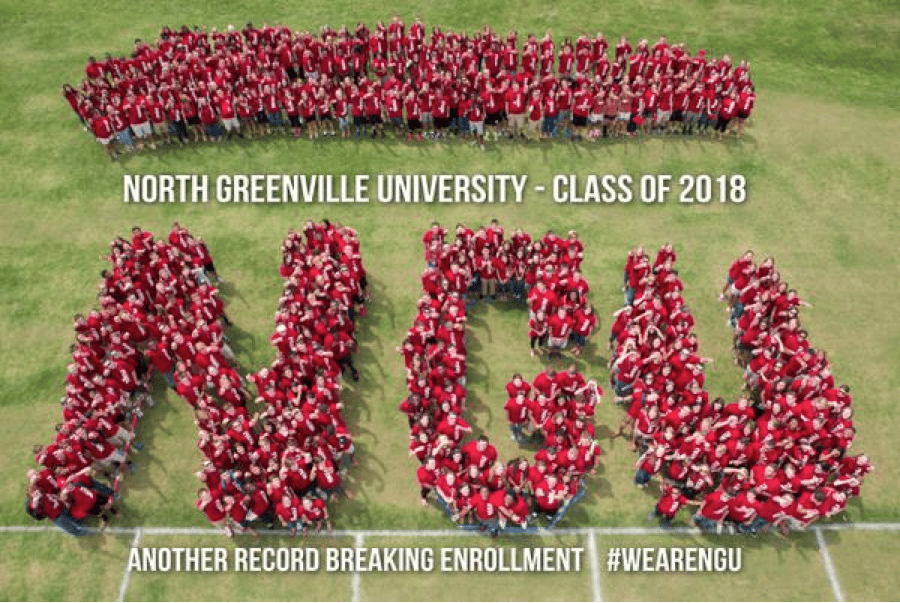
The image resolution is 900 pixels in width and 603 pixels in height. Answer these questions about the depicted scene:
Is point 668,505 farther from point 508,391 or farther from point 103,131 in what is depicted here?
point 103,131

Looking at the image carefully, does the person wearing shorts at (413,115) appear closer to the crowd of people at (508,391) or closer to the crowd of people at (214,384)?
the crowd of people at (508,391)

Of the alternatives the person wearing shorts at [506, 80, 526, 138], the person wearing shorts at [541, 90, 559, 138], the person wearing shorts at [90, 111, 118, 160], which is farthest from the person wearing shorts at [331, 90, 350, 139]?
the person wearing shorts at [90, 111, 118, 160]

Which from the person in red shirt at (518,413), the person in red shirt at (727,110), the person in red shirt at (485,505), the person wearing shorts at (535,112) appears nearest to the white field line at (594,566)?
the person in red shirt at (485,505)

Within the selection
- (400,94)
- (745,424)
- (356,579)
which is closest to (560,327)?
(745,424)

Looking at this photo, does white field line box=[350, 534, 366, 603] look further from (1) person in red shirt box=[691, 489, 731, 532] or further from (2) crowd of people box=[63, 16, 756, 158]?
(2) crowd of people box=[63, 16, 756, 158]

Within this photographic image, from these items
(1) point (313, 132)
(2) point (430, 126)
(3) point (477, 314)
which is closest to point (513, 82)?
(2) point (430, 126)

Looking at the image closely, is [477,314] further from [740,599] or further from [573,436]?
[740,599]
